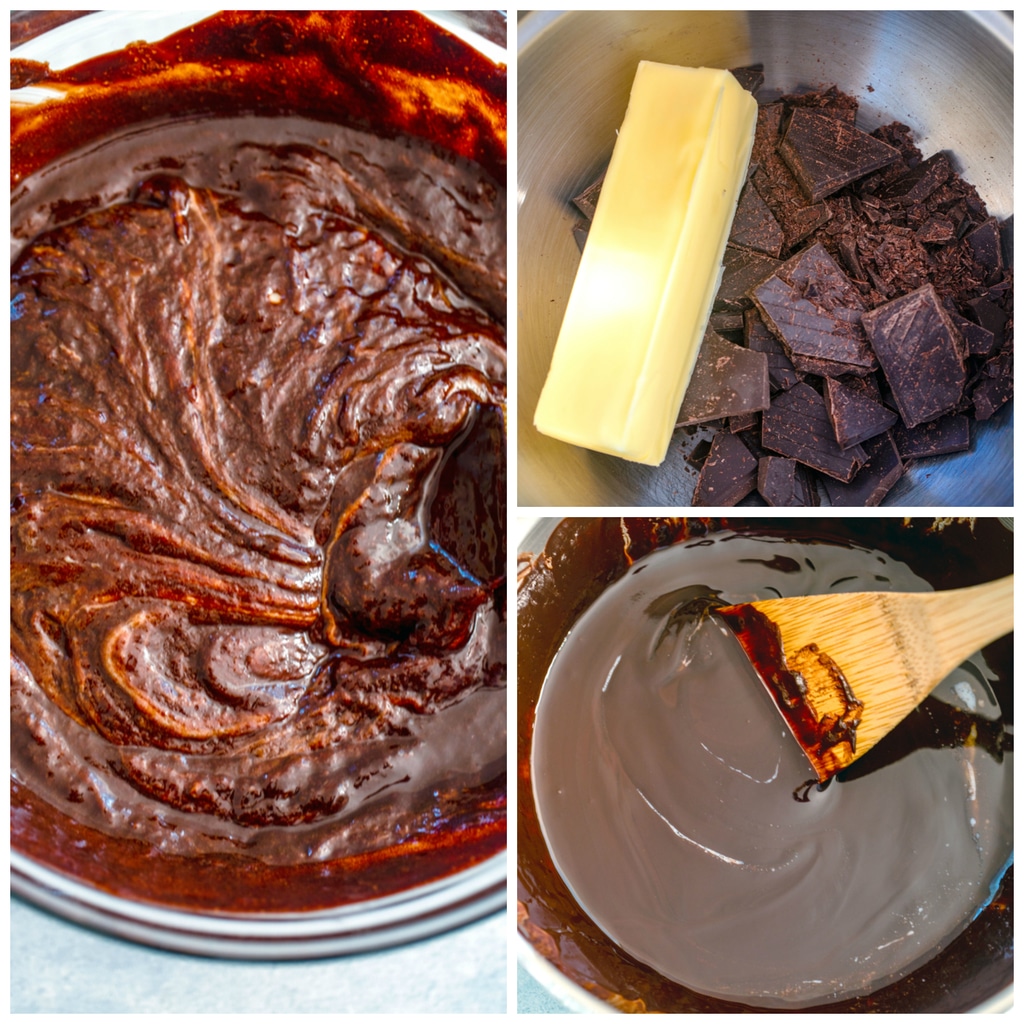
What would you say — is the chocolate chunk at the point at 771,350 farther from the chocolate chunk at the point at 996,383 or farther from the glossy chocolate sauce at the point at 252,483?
the glossy chocolate sauce at the point at 252,483

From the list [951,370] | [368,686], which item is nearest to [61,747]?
[368,686]

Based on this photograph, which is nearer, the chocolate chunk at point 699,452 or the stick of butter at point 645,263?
the stick of butter at point 645,263

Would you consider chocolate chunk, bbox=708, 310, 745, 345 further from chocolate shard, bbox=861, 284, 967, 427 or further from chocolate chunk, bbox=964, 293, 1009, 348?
chocolate chunk, bbox=964, 293, 1009, 348

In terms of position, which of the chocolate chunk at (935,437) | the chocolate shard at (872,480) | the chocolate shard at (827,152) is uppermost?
the chocolate shard at (827,152)

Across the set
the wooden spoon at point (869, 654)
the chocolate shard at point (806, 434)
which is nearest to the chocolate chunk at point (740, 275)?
the chocolate shard at point (806, 434)

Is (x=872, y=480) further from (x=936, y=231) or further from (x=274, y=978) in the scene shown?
(x=274, y=978)

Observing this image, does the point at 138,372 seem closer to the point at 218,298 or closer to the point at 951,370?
the point at 218,298

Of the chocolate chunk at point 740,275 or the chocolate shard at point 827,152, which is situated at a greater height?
the chocolate shard at point 827,152
